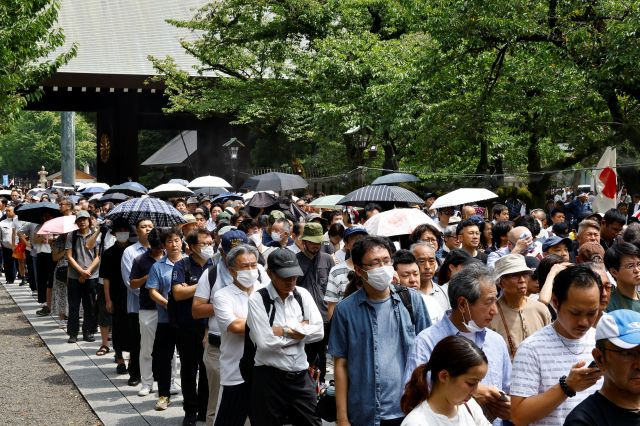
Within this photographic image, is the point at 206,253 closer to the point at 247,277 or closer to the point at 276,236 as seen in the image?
the point at 247,277

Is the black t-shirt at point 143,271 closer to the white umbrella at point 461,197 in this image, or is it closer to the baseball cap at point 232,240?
the baseball cap at point 232,240

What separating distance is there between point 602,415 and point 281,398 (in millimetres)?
3061

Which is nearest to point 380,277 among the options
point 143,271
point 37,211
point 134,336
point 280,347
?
point 280,347

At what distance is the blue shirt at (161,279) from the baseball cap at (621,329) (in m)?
6.23

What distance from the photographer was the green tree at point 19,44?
653 inches

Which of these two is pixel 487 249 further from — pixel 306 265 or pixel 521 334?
pixel 521 334

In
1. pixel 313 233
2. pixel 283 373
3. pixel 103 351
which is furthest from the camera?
pixel 103 351

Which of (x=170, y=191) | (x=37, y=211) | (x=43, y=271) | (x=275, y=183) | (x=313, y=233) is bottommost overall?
(x=43, y=271)

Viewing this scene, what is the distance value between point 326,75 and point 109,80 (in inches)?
449

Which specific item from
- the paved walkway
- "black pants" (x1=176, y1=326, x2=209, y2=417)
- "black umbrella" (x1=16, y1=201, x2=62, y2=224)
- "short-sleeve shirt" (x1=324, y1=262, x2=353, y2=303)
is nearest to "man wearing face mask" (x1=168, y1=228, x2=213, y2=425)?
"black pants" (x1=176, y1=326, x2=209, y2=417)

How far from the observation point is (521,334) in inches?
209

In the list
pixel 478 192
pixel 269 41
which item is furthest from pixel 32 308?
pixel 269 41

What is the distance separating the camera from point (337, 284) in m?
7.64

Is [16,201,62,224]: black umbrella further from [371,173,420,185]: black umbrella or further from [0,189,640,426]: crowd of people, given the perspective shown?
[371,173,420,185]: black umbrella
